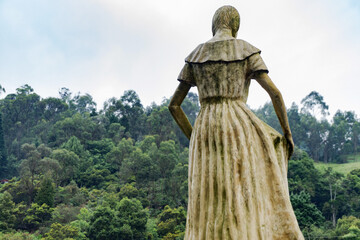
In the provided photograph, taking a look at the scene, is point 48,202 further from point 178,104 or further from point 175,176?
point 178,104

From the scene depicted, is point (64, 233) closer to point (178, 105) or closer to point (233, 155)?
point (178, 105)

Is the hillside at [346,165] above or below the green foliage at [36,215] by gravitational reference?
above

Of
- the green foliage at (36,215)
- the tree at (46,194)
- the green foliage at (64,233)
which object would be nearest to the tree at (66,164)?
the tree at (46,194)

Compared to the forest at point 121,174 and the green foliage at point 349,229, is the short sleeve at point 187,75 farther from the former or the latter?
the green foliage at point 349,229

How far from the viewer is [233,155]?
2600mm

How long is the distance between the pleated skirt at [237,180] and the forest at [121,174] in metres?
18.3

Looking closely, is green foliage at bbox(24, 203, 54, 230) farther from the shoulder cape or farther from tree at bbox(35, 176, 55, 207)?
the shoulder cape

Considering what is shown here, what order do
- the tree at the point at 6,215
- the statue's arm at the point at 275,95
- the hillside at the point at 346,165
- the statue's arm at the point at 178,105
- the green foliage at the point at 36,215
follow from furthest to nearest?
the hillside at the point at 346,165 → the green foliage at the point at 36,215 → the tree at the point at 6,215 → the statue's arm at the point at 178,105 → the statue's arm at the point at 275,95

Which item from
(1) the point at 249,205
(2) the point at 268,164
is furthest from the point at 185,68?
(1) the point at 249,205

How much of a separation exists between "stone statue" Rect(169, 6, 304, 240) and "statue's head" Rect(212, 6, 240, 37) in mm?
74

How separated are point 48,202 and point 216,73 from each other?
84.2 ft

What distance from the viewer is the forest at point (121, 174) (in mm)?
21641

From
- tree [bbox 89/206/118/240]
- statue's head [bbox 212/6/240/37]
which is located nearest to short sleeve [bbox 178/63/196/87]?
statue's head [bbox 212/6/240/37]

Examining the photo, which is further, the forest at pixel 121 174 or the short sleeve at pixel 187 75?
the forest at pixel 121 174
